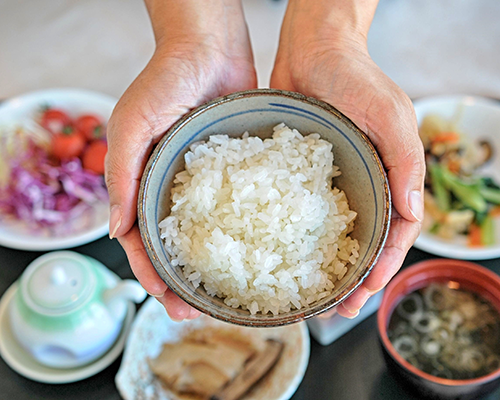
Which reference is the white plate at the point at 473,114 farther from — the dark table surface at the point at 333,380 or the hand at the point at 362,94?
the dark table surface at the point at 333,380

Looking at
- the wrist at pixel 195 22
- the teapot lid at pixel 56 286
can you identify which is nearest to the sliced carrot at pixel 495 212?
the wrist at pixel 195 22

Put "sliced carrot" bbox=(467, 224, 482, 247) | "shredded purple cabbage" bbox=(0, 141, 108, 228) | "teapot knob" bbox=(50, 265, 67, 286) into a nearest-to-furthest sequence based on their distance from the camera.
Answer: "teapot knob" bbox=(50, 265, 67, 286), "sliced carrot" bbox=(467, 224, 482, 247), "shredded purple cabbage" bbox=(0, 141, 108, 228)

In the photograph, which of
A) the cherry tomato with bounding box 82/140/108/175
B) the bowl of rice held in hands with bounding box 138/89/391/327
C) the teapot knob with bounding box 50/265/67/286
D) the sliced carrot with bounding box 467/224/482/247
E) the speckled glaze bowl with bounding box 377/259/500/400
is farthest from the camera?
the cherry tomato with bounding box 82/140/108/175

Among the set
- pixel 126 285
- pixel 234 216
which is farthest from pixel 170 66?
pixel 126 285

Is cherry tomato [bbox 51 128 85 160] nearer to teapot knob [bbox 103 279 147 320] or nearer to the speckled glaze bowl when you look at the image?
teapot knob [bbox 103 279 147 320]

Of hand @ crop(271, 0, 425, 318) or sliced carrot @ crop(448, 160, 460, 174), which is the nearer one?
hand @ crop(271, 0, 425, 318)

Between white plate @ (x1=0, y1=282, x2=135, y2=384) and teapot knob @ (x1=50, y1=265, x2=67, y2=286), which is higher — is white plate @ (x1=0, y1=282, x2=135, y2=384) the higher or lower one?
the lower one

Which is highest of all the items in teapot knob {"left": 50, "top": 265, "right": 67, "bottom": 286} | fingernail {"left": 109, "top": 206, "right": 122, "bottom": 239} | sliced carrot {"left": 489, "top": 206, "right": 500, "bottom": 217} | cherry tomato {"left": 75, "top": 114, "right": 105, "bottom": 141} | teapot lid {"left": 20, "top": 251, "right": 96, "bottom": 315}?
fingernail {"left": 109, "top": 206, "right": 122, "bottom": 239}

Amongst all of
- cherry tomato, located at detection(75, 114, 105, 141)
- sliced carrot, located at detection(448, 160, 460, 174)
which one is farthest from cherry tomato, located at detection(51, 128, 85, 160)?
sliced carrot, located at detection(448, 160, 460, 174)
